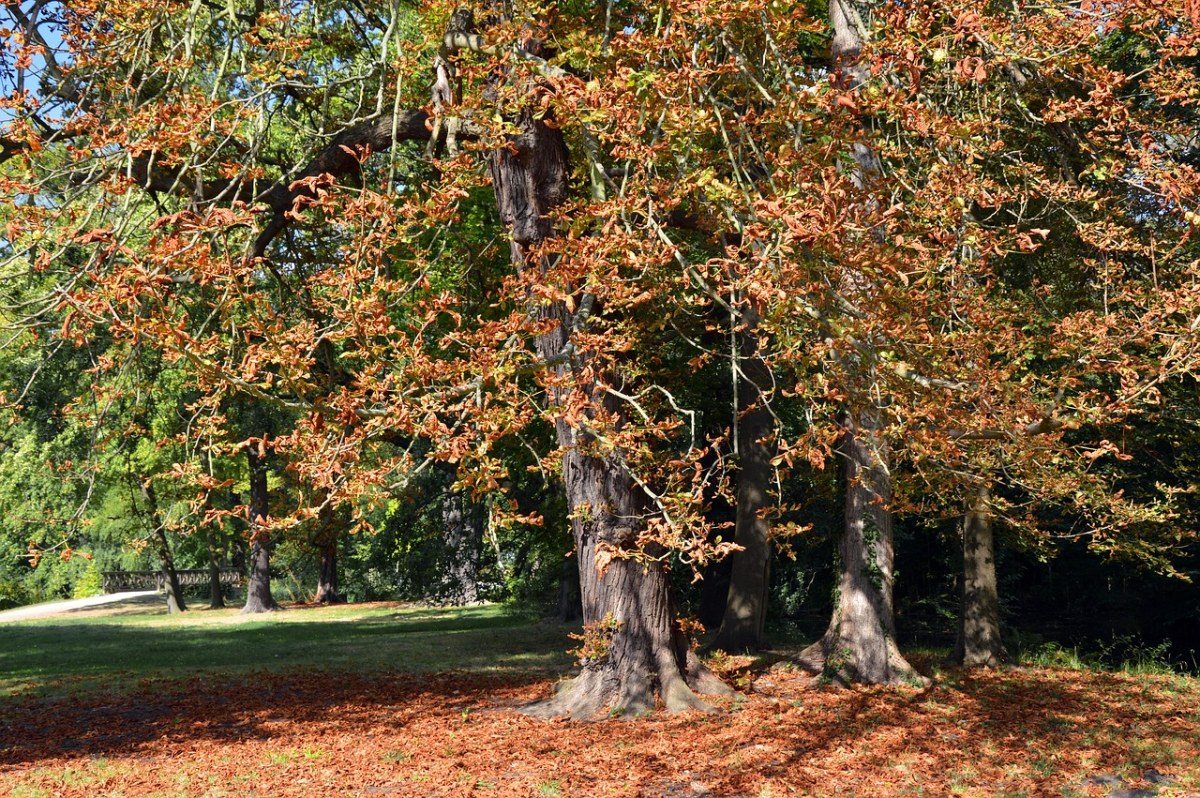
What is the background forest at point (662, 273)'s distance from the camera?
6656 mm

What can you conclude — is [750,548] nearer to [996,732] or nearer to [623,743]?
[996,732]

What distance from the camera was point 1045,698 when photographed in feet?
37.0

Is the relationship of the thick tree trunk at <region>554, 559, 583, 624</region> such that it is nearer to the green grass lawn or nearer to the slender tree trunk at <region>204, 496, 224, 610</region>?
the green grass lawn

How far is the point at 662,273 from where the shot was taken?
30.9 ft

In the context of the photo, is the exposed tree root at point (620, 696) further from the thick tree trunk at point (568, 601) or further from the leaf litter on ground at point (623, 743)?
the thick tree trunk at point (568, 601)

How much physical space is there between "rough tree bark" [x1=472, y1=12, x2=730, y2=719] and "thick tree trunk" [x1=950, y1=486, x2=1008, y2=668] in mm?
5780

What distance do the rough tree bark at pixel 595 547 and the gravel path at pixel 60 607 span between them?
30209 millimetres

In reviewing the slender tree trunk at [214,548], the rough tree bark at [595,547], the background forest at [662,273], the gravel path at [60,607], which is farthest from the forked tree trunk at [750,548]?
the gravel path at [60,607]

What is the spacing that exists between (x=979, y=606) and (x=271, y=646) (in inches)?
517

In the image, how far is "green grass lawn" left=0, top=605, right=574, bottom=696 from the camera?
15.5 metres

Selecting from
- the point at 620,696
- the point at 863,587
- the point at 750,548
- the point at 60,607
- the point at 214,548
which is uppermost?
the point at 214,548

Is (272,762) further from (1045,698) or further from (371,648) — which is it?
(371,648)

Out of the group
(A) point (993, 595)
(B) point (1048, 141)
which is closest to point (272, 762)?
(A) point (993, 595)

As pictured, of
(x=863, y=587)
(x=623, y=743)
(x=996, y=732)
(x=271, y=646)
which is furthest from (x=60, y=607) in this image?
(x=996, y=732)
